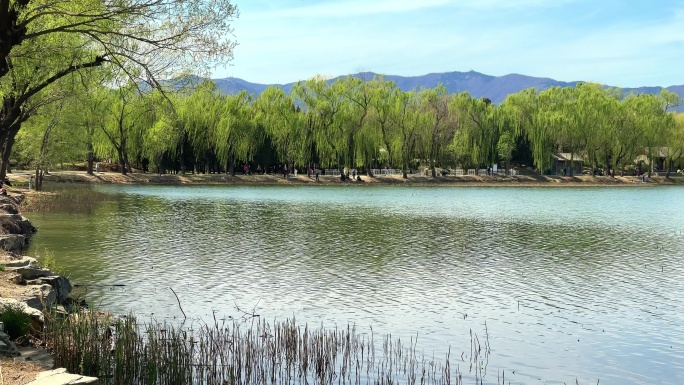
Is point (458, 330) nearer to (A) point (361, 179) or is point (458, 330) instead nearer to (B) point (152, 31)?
(B) point (152, 31)

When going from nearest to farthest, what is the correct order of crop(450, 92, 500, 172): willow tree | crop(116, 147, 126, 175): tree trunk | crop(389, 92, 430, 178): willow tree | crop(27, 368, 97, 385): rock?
crop(27, 368, 97, 385): rock → crop(116, 147, 126, 175): tree trunk → crop(389, 92, 430, 178): willow tree → crop(450, 92, 500, 172): willow tree

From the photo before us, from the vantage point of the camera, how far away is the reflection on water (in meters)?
13.1

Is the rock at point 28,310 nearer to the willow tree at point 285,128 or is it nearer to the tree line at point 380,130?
the tree line at point 380,130

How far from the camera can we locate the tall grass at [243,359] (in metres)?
9.92

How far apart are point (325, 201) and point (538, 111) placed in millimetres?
48459

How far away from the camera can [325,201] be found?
54000 millimetres

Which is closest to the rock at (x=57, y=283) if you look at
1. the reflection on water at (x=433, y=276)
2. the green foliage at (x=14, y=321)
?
the reflection on water at (x=433, y=276)

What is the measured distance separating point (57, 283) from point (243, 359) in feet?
18.5

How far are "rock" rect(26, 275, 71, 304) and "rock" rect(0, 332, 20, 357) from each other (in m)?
4.51

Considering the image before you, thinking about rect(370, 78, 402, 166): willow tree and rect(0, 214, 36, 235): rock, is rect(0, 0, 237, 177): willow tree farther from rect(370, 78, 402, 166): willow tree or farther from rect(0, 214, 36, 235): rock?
rect(370, 78, 402, 166): willow tree

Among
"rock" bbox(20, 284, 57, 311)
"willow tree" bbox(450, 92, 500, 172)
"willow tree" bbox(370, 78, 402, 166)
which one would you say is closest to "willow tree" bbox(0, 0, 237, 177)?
"rock" bbox(20, 284, 57, 311)

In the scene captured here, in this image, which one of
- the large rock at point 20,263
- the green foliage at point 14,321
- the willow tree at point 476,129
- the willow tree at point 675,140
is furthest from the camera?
the willow tree at point 675,140

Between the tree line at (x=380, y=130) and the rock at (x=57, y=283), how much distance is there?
54.8 meters

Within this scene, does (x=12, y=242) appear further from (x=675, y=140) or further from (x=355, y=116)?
(x=675, y=140)
